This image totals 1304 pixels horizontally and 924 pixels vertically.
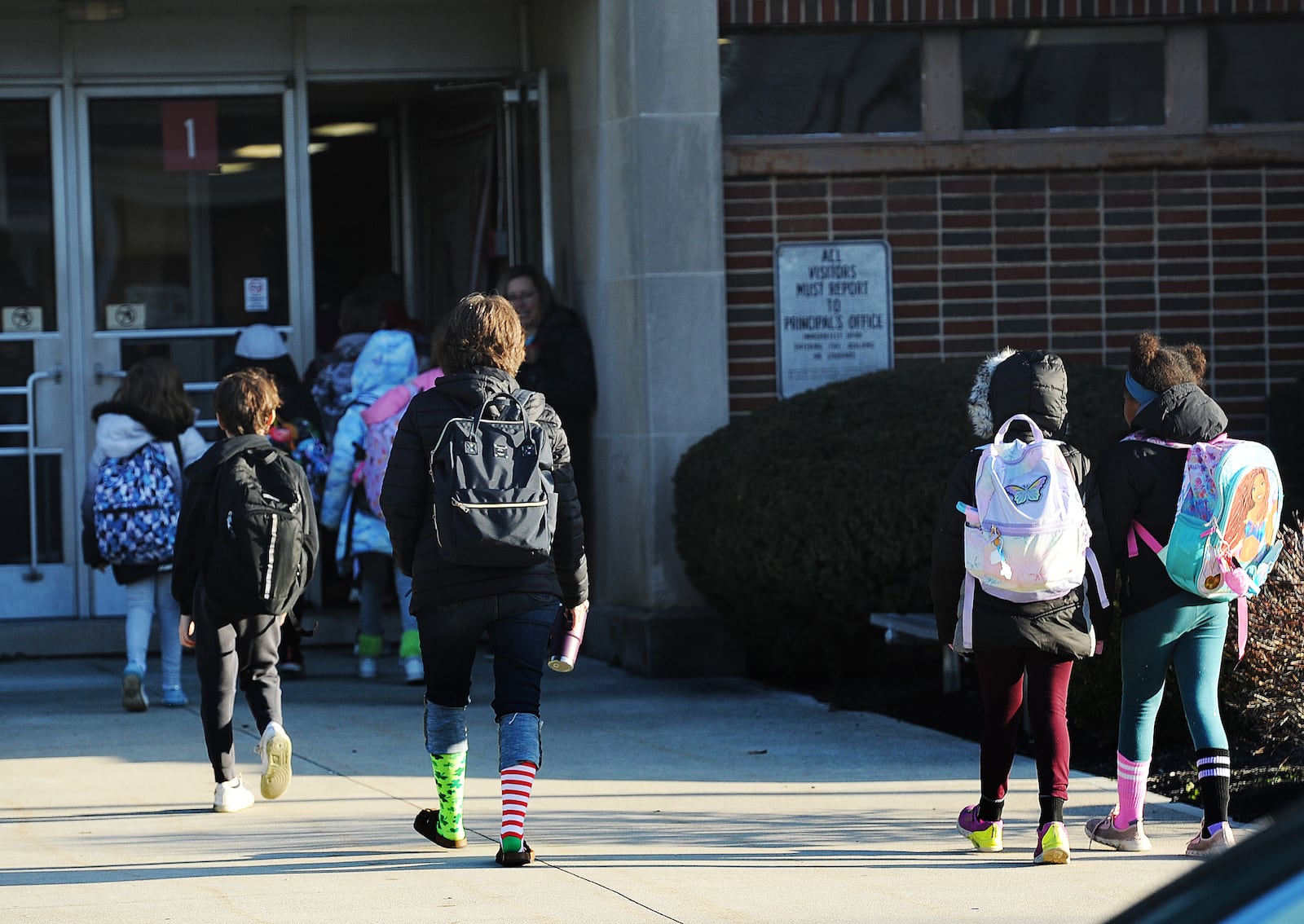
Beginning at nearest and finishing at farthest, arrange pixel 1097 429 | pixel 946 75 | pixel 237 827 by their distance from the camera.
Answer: pixel 237 827 < pixel 1097 429 < pixel 946 75

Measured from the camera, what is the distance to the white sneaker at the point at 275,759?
6152mm

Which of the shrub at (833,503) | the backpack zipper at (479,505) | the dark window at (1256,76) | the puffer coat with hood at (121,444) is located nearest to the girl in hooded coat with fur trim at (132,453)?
the puffer coat with hood at (121,444)

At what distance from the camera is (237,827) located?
6.05 meters

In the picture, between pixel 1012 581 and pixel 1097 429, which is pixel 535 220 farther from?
pixel 1012 581

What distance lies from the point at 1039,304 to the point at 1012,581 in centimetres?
460

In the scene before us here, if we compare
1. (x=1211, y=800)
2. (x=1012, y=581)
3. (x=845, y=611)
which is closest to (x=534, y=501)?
(x=1012, y=581)

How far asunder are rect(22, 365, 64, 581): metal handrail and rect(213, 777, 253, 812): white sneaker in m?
4.31

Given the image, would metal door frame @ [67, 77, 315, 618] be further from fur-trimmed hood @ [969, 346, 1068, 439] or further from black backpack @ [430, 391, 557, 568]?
fur-trimmed hood @ [969, 346, 1068, 439]

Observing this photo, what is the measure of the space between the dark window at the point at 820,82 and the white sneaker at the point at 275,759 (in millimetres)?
4574

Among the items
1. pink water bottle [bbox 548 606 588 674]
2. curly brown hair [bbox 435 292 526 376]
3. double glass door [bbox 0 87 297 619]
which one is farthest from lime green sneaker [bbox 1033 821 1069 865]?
double glass door [bbox 0 87 297 619]

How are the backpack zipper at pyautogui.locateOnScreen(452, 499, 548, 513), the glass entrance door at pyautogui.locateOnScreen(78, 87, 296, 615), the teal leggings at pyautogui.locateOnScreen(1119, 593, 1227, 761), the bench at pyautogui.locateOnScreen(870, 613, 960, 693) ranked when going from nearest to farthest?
the backpack zipper at pyautogui.locateOnScreen(452, 499, 548, 513) → the teal leggings at pyautogui.locateOnScreen(1119, 593, 1227, 761) → the bench at pyautogui.locateOnScreen(870, 613, 960, 693) → the glass entrance door at pyautogui.locateOnScreen(78, 87, 296, 615)

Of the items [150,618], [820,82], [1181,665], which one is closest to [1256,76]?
[820,82]

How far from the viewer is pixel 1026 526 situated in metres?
5.25

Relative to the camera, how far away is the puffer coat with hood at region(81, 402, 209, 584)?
8.30 metres
